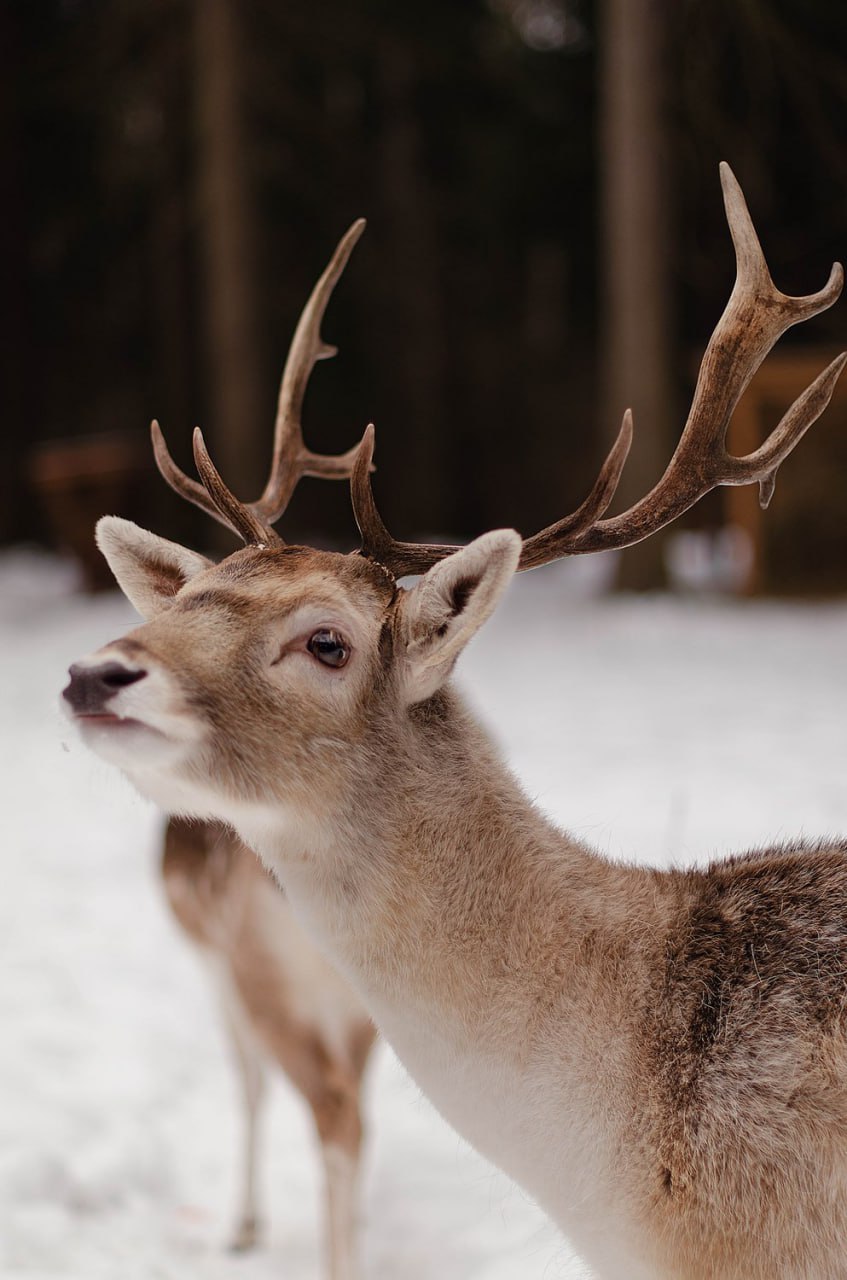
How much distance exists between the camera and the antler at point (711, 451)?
7.75 ft

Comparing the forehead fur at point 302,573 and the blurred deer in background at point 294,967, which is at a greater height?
the forehead fur at point 302,573

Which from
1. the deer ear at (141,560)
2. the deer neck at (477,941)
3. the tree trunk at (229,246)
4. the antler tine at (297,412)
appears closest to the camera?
the deer neck at (477,941)

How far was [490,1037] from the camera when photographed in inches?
81.0

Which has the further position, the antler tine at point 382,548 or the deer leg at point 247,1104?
the deer leg at point 247,1104

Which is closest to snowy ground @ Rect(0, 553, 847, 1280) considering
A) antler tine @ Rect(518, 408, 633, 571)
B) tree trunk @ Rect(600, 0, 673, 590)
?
antler tine @ Rect(518, 408, 633, 571)

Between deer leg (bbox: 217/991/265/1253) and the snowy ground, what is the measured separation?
0.24 ft

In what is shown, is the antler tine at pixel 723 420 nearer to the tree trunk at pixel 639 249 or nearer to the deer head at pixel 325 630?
the deer head at pixel 325 630

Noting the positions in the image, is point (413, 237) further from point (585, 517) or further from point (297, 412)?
point (585, 517)

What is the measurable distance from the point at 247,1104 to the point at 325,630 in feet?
6.57

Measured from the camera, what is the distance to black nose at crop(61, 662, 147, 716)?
6.45 feet

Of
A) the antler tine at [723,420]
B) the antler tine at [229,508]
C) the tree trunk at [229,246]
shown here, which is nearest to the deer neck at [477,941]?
the antler tine at [723,420]

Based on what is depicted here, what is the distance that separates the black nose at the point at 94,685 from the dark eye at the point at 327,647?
1.12 ft

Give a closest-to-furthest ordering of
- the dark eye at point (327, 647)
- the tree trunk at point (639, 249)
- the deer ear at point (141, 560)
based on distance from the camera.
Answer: the dark eye at point (327, 647)
the deer ear at point (141, 560)
the tree trunk at point (639, 249)

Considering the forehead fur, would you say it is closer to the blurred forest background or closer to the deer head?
the deer head
